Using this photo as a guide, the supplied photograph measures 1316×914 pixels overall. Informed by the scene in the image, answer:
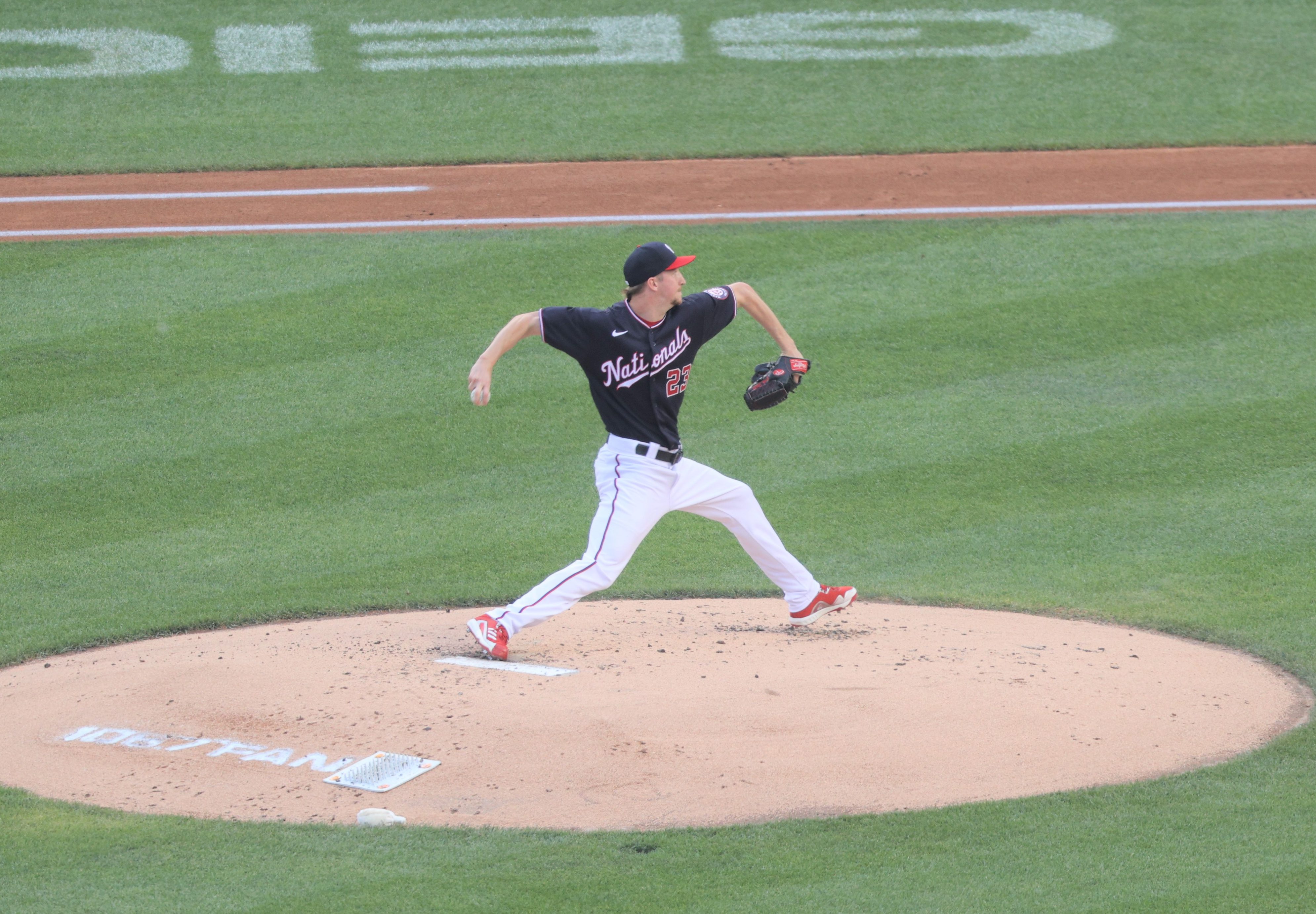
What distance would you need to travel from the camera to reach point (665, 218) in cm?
1240

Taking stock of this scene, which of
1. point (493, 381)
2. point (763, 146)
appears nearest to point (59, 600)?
point (493, 381)

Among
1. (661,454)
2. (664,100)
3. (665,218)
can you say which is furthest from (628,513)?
(664,100)

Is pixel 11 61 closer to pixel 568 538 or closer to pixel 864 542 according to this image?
pixel 568 538

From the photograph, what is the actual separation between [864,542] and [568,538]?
162 centimetres

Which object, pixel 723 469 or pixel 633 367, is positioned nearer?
pixel 633 367

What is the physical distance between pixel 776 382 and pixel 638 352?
2.04ft

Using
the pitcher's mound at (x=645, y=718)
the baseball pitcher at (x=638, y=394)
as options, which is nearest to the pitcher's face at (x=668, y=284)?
the baseball pitcher at (x=638, y=394)

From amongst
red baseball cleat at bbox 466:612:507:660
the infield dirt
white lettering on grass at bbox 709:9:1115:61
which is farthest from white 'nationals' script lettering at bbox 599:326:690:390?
white lettering on grass at bbox 709:9:1115:61

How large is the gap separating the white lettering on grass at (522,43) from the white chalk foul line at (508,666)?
11.1 m

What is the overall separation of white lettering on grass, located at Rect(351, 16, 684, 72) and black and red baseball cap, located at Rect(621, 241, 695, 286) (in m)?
10.6

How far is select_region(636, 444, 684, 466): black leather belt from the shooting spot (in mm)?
5969

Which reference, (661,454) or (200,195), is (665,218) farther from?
(661,454)

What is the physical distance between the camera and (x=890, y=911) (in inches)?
152

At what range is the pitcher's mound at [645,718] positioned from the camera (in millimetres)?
4699
